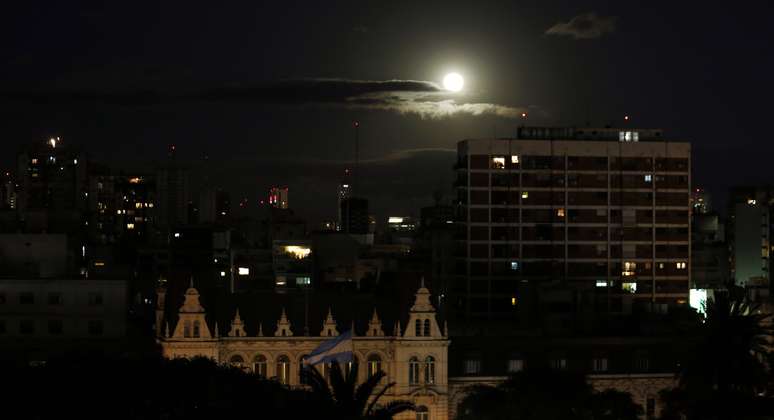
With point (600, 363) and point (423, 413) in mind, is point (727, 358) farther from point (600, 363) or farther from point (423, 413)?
point (423, 413)

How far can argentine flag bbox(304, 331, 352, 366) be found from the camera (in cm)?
12331

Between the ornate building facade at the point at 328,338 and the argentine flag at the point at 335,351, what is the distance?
28.9 feet

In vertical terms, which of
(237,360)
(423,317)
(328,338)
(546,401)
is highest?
(423,317)

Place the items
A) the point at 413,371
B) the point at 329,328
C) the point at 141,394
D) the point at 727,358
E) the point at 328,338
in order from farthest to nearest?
the point at 413,371 < the point at 329,328 < the point at 328,338 < the point at 727,358 < the point at 141,394

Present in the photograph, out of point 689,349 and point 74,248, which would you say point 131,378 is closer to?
point 689,349

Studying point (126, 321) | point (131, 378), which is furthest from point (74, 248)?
point (131, 378)

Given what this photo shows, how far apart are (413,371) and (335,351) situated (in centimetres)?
1413

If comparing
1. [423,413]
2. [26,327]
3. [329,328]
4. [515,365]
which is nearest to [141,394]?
[329,328]

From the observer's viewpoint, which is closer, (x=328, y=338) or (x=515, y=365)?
(x=328, y=338)

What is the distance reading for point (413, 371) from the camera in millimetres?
136875

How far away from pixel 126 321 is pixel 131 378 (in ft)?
190

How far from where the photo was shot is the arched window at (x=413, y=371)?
449ft

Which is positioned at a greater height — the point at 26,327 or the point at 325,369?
the point at 26,327

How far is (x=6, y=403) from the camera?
87.2 m
